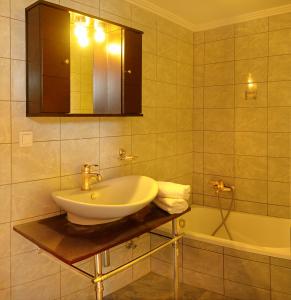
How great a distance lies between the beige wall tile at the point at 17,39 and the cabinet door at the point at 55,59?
175mm

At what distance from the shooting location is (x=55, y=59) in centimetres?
184

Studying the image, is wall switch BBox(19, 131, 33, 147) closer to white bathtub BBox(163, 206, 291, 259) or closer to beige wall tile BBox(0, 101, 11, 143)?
beige wall tile BBox(0, 101, 11, 143)

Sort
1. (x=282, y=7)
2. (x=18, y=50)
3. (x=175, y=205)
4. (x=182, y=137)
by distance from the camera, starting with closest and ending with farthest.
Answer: (x=18, y=50) < (x=175, y=205) < (x=282, y=7) < (x=182, y=137)

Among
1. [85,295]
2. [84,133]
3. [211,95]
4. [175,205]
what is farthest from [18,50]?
[211,95]

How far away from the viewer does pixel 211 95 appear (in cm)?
329

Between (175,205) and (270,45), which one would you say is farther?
(270,45)

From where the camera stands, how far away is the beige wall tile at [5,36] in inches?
70.4

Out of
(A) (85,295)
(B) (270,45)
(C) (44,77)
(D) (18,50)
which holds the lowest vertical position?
(A) (85,295)

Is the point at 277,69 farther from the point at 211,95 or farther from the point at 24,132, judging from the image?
the point at 24,132

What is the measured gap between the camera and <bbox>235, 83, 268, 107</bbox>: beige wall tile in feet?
9.80

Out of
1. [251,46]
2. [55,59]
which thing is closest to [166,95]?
[251,46]

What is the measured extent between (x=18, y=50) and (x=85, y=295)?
1.69 metres

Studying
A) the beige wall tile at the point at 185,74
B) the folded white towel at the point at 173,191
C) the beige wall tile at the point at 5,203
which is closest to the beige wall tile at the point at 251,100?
the beige wall tile at the point at 185,74

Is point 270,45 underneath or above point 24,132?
above
